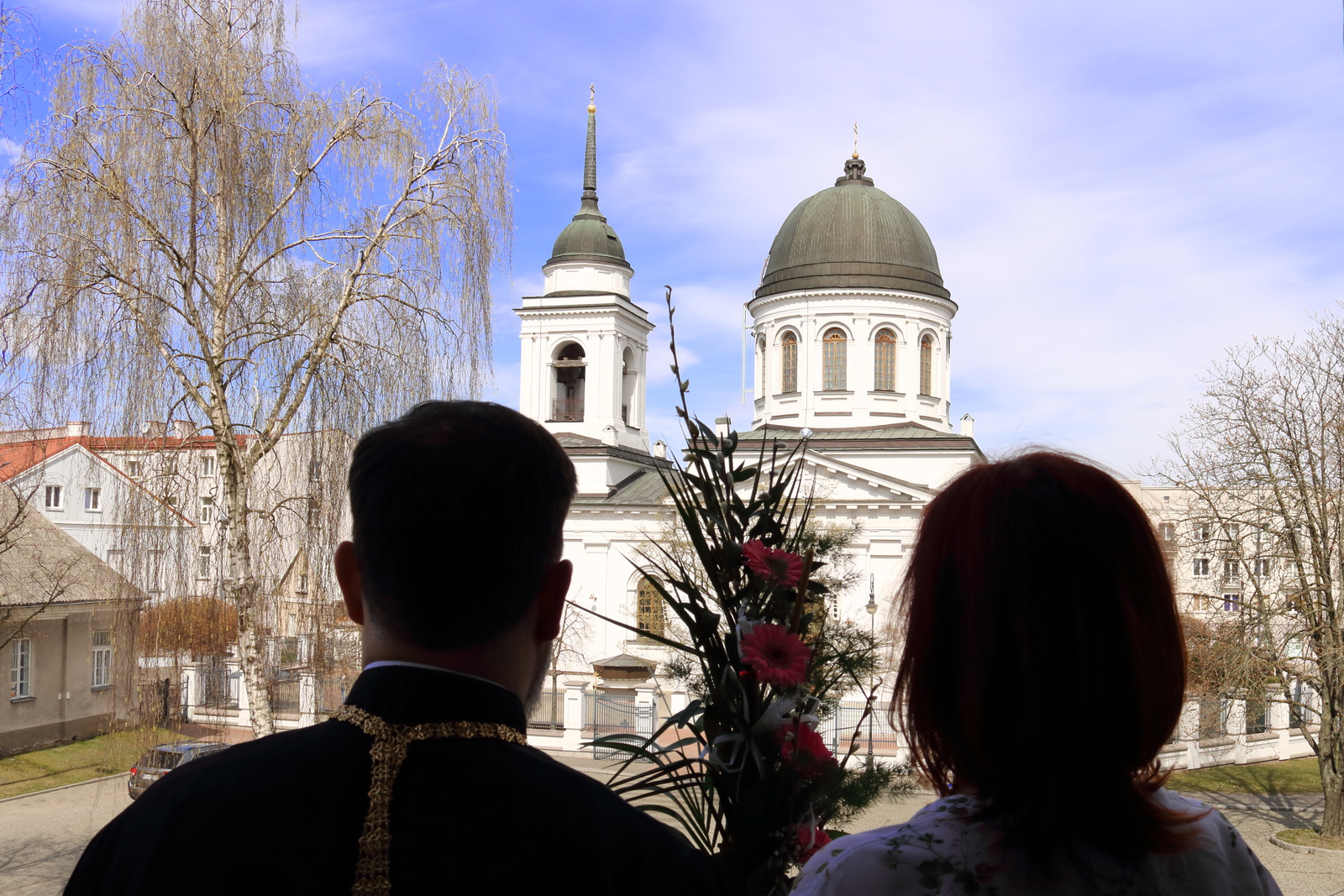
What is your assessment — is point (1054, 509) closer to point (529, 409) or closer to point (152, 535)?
point (152, 535)

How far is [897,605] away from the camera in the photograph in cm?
186

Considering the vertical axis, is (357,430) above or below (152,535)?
above

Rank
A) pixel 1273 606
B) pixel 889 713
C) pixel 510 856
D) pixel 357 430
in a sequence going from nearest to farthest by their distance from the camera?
1. pixel 510 856
2. pixel 889 713
3. pixel 357 430
4. pixel 1273 606

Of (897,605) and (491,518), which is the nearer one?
(491,518)

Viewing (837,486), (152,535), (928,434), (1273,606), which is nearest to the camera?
(152,535)

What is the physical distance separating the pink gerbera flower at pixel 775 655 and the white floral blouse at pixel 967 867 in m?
1.07

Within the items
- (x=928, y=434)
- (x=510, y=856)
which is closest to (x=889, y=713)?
(x=510, y=856)

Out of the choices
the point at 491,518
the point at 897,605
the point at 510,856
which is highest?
the point at 491,518

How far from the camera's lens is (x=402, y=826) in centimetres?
145

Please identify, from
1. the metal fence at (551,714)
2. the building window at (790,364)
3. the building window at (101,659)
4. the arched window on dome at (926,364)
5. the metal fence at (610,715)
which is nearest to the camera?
the metal fence at (610,715)

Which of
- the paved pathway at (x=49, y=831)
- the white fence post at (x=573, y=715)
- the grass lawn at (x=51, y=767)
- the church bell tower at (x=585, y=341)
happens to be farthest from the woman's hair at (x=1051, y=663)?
the church bell tower at (x=585, y=341)

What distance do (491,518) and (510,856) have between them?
0.43 meters

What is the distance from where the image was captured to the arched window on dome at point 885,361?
3719 centimetres

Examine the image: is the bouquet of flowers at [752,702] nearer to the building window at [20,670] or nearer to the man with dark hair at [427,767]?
the man with dark hair at [427,767]
